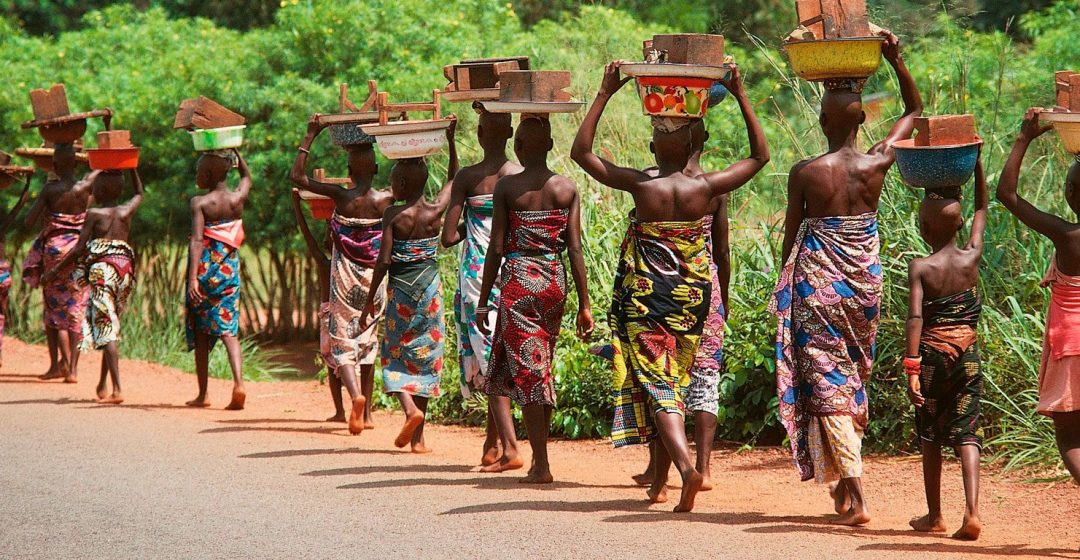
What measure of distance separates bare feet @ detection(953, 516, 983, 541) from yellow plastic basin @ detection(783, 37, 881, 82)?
2073 mm

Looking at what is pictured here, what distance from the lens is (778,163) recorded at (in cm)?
1016

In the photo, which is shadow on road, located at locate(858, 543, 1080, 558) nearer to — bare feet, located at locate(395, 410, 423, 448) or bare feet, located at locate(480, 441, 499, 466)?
bare feet, located at locate(480, 441, 499, 466)

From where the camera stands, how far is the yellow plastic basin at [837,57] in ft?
19.4

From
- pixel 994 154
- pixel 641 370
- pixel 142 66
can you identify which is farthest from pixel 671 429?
pixel 142 66

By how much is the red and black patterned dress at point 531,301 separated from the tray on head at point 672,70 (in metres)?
0.99

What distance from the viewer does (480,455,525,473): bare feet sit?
24.5 feet

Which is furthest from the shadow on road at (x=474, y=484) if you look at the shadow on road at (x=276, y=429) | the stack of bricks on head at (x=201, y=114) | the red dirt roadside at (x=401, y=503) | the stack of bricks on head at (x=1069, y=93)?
the stack of bricks on head at (x=201, y=114)

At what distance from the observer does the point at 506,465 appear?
749 centimetres

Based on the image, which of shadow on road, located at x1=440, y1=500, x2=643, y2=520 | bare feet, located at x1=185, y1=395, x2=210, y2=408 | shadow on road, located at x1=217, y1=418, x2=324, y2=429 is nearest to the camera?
shadow on road, located at x1=440, y1=500, x2=643, y2=520

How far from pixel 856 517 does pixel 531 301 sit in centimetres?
200

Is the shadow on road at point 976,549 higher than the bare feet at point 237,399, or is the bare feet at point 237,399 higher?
the shadow on road at point 976,549

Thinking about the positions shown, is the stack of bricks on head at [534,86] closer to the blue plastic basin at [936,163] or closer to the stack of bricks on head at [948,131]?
the blue plastic basin at [936,163]

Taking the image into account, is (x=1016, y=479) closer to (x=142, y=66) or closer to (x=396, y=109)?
(x=396, y=109)

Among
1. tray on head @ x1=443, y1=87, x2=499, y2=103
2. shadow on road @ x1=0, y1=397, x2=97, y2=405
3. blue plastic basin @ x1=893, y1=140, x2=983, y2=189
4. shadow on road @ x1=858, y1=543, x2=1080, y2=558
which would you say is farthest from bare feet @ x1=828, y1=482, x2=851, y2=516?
shadow on road @ x1=0, y1=397, x2=97, y2=405
